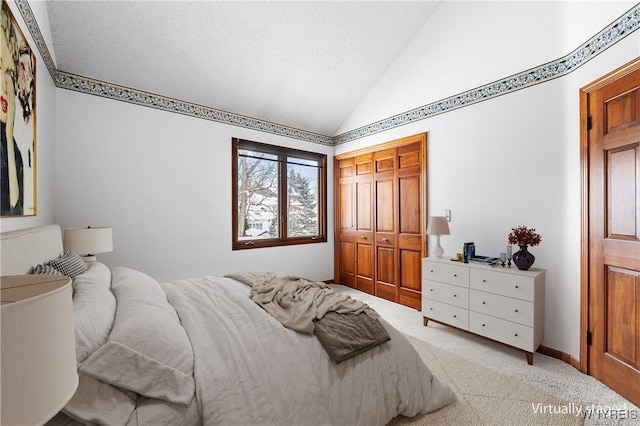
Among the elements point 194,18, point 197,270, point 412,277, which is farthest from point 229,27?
point 412,277

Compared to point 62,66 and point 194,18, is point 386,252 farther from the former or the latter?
point 62,66

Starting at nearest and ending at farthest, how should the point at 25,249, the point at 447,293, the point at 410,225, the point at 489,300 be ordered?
1. the point at 25,249
2. the point at 489,300
3. the point at 447,293
4. the point at 410,225

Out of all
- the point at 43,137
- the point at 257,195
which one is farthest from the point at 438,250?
the point at 43,137

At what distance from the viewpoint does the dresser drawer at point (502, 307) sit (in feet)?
7.82

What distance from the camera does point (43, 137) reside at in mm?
2232

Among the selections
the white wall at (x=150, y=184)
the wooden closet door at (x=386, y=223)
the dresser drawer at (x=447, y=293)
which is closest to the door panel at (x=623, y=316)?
the dresser drawer at (x=447, y=293)

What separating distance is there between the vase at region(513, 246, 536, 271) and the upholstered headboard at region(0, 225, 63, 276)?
330 cm

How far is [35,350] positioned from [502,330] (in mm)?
3033

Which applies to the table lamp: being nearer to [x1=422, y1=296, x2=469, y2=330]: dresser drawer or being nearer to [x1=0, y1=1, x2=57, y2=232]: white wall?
[x1=422, y1=296, x2=469, y2=330]: dresser drawer

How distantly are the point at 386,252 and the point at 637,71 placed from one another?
2897 mm

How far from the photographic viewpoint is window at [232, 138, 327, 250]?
399 cm

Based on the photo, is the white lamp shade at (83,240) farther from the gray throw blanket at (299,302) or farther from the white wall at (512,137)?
the white wall at (512,137)

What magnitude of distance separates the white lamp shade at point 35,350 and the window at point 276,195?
10.8ft

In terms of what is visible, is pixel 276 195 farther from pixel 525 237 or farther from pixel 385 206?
Result: pixel 525 237
